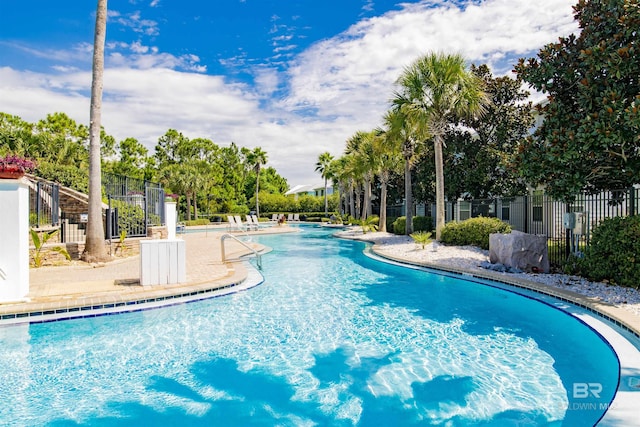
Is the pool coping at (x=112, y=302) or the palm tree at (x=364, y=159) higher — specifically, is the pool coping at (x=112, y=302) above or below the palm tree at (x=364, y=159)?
below

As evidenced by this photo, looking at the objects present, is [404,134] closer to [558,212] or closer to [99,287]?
[558,212]

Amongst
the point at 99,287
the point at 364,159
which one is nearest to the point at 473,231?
the point at 99,287

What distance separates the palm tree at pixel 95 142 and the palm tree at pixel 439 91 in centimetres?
1064

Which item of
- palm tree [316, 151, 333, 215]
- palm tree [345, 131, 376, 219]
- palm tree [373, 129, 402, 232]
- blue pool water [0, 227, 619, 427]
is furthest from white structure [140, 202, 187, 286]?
palm tree [316, 151, 333, 215]

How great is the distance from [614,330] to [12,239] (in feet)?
30.1

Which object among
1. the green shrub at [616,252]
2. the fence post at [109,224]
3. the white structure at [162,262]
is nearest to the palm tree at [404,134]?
the green shrub at [616,252]

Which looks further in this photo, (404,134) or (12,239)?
(404,134)

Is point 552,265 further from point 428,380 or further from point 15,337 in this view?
point 15,337

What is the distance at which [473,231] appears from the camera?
1359 centimetres

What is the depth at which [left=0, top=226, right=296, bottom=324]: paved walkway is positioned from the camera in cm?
607

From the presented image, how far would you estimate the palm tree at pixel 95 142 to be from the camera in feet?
33.6

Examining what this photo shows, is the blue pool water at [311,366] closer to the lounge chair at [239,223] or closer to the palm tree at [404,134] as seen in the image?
the palm tree at [404,134]

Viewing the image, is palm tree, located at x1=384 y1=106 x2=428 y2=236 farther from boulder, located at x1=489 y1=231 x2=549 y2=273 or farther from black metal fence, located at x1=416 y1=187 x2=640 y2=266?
boulder, located at x1=489 y1=231 x2=549 y2=273

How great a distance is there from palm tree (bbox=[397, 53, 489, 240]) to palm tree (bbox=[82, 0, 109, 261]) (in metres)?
10.6
